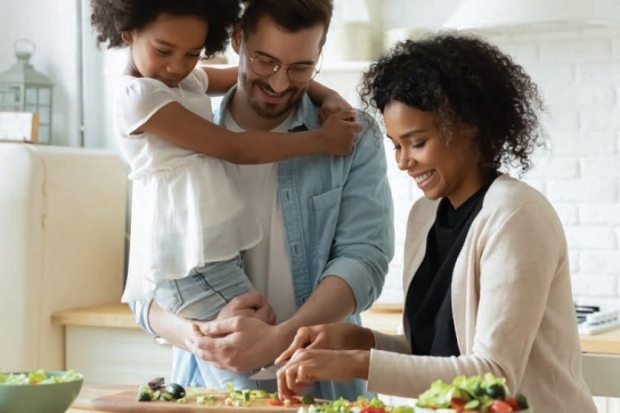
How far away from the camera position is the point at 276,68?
216 cm

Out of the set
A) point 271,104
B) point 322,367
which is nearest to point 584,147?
point 271,104

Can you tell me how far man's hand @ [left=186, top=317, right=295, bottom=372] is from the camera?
205 cm

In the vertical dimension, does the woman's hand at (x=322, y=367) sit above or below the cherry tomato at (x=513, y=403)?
below

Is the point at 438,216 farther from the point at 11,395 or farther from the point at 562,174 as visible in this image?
the point at 562,174

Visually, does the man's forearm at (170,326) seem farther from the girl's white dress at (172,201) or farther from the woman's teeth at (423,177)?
the woman's teeth at (423,177)

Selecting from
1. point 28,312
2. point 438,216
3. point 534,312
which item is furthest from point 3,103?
point 534,312

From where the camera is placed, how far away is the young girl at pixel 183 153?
84.9 inches

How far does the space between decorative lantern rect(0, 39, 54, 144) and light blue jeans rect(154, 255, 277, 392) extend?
253cm

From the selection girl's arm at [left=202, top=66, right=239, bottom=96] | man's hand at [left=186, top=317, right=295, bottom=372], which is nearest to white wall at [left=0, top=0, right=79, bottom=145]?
girl's arm at [left=202, top=66, right=239, bottom=96]

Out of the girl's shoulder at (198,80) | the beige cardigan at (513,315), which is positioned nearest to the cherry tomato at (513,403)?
the beige cardigan at (513,315)

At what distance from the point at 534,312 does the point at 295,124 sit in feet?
2.39

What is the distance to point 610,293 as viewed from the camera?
12.7 ft

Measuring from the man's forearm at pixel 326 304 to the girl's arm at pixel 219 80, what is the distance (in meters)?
0.57

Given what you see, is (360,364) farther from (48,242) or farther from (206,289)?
(48,242)
